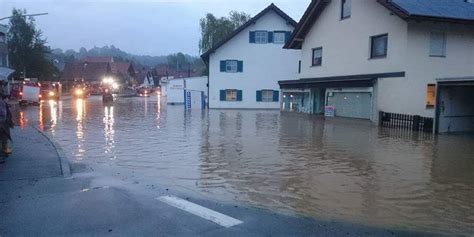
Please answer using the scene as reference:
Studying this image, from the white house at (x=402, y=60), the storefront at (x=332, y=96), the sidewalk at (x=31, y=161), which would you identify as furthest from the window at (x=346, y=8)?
the sidewalk at (x=31, y=161)

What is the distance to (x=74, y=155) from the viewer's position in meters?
13.1

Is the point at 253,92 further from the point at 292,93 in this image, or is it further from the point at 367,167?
the point at 367,167

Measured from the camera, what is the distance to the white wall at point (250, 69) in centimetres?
4347

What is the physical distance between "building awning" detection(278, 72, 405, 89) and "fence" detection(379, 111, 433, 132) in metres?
1.99

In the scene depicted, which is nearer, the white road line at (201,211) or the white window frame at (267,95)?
the white road line at (201,211)

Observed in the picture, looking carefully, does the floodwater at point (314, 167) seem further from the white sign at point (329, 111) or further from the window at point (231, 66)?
the window at point (231, 66)

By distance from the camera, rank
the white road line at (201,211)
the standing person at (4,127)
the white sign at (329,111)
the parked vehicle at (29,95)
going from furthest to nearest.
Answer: the parked vehicle at (29,95) < the white sign at (329,111) < the standing person at (4,127) < the white road line at (201,211)

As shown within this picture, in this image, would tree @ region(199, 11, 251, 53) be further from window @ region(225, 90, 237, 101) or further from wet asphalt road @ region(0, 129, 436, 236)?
wet asphalt road @ region(0, 129, 436, 236)

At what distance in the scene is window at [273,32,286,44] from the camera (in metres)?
43.0

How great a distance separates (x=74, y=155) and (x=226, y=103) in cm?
3114

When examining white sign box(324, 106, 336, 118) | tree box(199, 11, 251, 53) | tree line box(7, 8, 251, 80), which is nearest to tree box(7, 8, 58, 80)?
tree line box(7, 8, 251, 80)

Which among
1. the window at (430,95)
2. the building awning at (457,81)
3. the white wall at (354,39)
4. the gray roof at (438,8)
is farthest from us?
the white wall at (354,39)

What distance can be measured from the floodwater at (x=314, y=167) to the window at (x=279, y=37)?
23.7 metres

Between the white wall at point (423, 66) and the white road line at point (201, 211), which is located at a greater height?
the white wall at point (423, 66)
